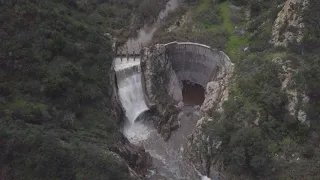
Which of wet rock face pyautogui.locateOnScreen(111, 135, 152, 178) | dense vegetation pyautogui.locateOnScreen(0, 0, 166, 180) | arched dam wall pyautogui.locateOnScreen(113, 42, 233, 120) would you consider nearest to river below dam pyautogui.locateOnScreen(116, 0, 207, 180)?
arched dam wall pyautogui.locateOnScreen(113, 42, 233, 120)

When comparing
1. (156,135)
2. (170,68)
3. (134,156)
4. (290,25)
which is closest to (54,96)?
(134,156)

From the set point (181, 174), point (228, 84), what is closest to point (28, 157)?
point (181, 174)

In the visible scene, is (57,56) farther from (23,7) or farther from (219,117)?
(219,117)

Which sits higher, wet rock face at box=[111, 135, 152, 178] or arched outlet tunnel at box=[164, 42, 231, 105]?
arched outlet tunnel at box=[164, 42, 231, 105]

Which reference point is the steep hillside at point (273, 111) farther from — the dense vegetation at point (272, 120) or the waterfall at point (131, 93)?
the waterfall at point (131, 93)

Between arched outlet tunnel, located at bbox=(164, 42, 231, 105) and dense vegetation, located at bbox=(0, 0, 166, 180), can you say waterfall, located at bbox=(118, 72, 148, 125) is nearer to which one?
dense vegetation, located at bbox=(0, 0, 166, 180)

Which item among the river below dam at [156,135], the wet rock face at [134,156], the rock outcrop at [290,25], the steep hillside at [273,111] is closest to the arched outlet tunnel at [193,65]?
the steep hillside at [273,111]
